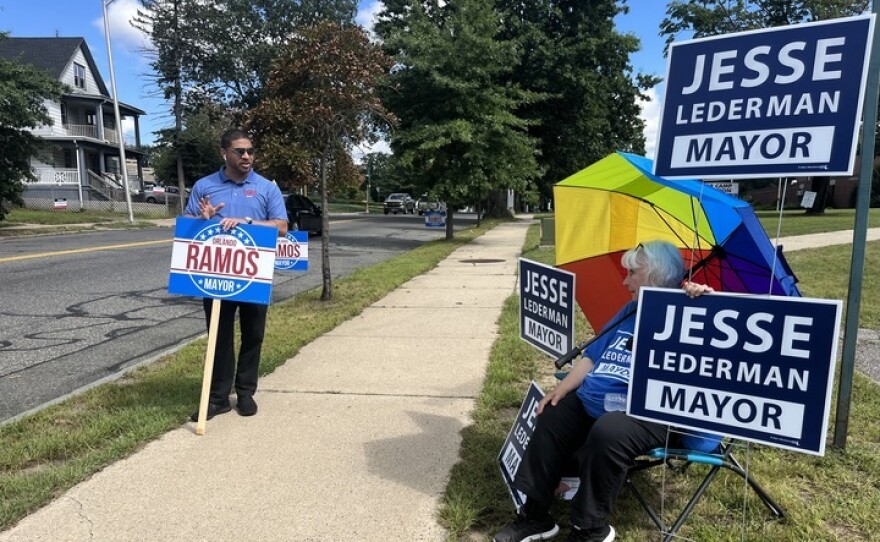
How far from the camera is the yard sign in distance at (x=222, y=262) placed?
398 centimetres

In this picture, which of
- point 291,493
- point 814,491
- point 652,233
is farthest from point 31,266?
point 814,491

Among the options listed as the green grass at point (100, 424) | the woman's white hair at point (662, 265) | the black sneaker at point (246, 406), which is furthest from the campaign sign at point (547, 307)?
the green grass at point (100, 424)

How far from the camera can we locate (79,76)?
141 feet

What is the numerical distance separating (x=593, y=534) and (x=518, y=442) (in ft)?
2.00

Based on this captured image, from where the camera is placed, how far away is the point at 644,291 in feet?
8.44

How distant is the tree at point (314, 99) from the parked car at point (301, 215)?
41.4ft

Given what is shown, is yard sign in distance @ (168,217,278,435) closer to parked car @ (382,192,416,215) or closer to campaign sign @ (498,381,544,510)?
campaign sign @ (498,381,544,510)

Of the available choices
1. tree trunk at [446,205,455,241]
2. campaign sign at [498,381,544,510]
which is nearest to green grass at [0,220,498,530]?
campaign sign at [498,381,544,510]

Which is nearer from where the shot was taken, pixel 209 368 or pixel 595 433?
pixel 595 433

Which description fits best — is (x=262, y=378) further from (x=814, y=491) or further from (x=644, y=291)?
(x=814, y=491)

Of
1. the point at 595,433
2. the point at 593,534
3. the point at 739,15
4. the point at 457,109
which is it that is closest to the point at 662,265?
the point at 595,433

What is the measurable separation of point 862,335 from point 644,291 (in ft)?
16.9

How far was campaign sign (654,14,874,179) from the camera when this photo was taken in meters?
2.57

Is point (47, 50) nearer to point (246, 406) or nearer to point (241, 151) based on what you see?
point (241, 151)
